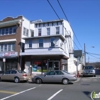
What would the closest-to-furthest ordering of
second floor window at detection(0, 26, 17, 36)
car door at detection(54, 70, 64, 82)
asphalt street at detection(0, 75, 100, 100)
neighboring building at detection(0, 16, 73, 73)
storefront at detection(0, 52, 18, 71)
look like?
asphalt street at detection(0, 75, 100, 100)
car door at detection(54, 70, 64, 82)
neighboring building at detection(0, 16, 73, 73)
storefront at detection(0, 52, 18, 71)
second floor window at detection(0, 26, 17, 36)

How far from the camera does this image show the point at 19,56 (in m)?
27.4

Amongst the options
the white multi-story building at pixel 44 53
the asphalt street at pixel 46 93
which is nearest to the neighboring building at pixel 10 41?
the white multi-story building at pixel 44 53

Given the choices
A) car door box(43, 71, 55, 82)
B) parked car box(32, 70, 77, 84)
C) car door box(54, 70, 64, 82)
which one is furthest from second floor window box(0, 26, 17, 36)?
car door box(54, 70, 64, 82)

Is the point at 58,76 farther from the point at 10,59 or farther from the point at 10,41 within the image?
the point at 10,41

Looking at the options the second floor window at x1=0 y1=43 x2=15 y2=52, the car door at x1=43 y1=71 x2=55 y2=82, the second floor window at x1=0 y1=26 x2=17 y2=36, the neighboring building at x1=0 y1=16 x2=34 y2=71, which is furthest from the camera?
the second floor window at x1=0 y1=26 x2=17 y2=36

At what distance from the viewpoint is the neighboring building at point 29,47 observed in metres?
25.1

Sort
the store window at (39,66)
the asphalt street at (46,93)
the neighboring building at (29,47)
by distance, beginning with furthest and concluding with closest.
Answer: the store window at (39,66) → the neighboring building at (29,47) → the asphalt street at (46,93)

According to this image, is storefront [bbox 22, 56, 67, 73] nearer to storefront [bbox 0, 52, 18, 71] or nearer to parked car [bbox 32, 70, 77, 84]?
storefront [bbox 0, 52, 18, 71]

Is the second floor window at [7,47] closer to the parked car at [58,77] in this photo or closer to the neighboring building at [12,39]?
the neighboring building at [12,39]

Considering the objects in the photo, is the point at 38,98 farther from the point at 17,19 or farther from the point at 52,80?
the point at 17,19

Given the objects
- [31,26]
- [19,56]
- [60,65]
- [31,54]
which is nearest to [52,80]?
[60,65]

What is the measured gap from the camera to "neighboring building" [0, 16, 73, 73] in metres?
25.1

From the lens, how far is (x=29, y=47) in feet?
87.7

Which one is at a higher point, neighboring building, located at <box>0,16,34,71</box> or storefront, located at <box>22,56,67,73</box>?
neighboring building, located at <box>0,16,34,71</box>
